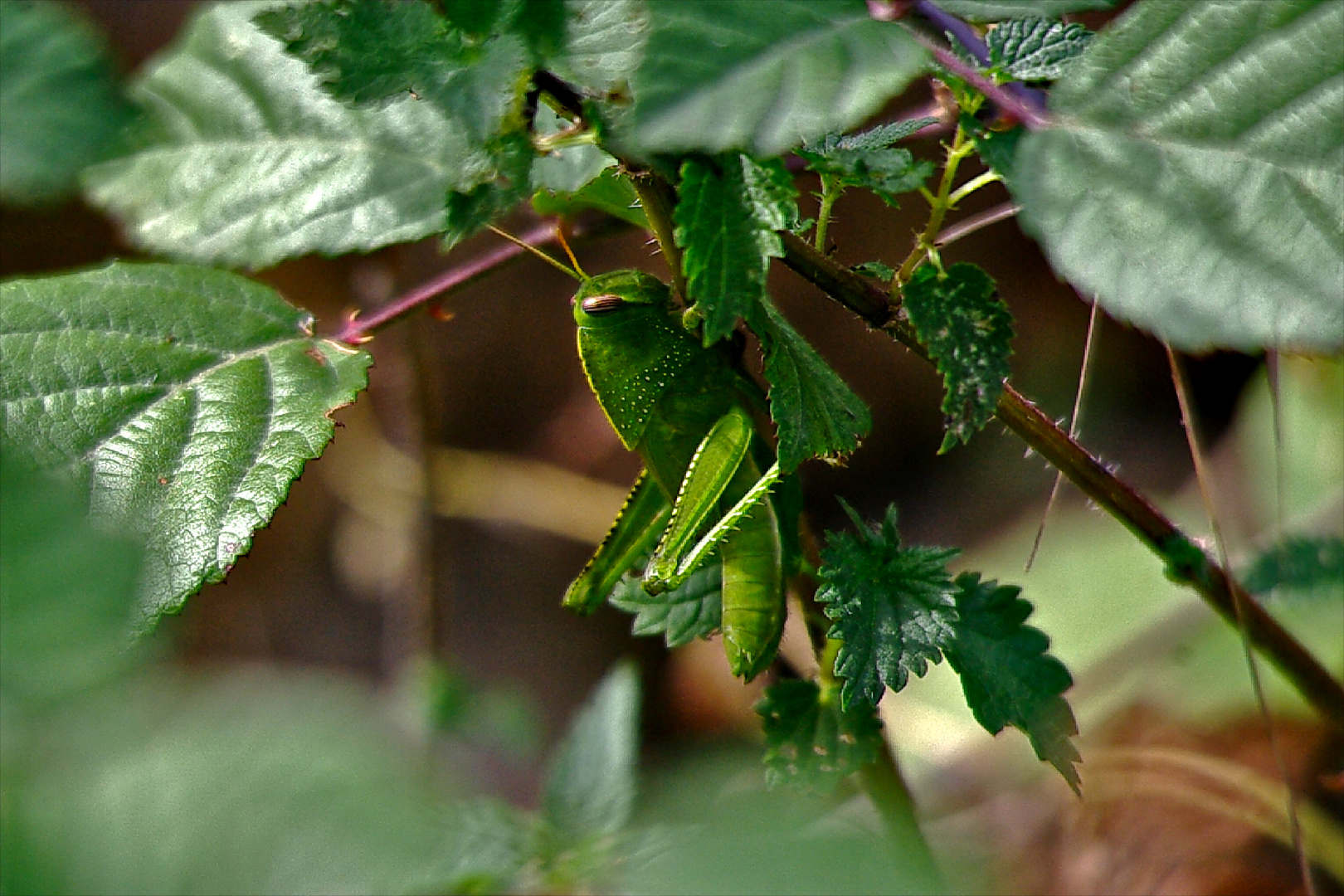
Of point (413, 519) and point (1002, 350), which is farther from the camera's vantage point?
point (413, 519)

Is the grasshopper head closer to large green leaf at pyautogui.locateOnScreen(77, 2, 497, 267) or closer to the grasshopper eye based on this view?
the grasshopper eye

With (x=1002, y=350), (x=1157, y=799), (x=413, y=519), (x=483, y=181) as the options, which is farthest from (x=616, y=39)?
(x=413, y=519)

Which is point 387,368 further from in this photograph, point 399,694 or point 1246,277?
point 1246,277

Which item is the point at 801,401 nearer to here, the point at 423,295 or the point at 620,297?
the point at 620,297

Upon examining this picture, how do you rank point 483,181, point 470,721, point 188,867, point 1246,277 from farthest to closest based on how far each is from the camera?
point 470,721 → point 483,181 → point 1246,277 → point 188,867

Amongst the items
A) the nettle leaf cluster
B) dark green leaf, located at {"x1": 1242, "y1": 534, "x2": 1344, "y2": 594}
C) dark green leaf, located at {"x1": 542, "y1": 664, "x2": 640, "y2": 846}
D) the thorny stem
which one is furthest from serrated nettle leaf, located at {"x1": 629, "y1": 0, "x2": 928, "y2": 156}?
dark green leaf, located at {"x1": 542, "y1": 664, "x2": 640, "y2": 846}

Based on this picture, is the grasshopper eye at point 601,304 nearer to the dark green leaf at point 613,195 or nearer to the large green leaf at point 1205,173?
the dark green leaf at point 613,195
